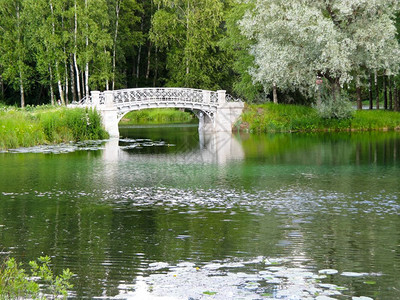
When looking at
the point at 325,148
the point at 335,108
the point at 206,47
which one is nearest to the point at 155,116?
the point at 206,47

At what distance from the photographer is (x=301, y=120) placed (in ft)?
126

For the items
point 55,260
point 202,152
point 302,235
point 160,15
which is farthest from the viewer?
point 160,15

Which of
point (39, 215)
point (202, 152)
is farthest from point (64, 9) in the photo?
point (39, 215)

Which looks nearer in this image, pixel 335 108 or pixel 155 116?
pixel 335 108

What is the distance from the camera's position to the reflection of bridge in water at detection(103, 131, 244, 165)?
76.1 ft

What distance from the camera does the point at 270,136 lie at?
117ft

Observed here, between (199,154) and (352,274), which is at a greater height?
(199,154)

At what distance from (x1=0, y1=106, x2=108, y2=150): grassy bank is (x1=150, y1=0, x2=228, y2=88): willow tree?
20076mm

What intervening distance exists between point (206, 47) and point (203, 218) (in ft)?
139

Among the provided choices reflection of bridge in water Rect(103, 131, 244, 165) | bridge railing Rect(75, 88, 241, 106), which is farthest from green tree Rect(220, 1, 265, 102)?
reflection of bridge in water Rect(103, 131, 244, 165)

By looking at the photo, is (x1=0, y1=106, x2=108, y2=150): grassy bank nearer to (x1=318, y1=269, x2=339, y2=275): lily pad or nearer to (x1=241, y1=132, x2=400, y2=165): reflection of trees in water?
(x1=241, y1=132, x2=400, y2=165): reflection of trees in water

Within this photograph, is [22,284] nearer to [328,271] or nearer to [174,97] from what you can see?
[328,271]

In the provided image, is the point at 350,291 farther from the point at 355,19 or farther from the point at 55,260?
the point at 355,19

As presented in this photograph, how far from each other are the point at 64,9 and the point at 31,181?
108 feet
